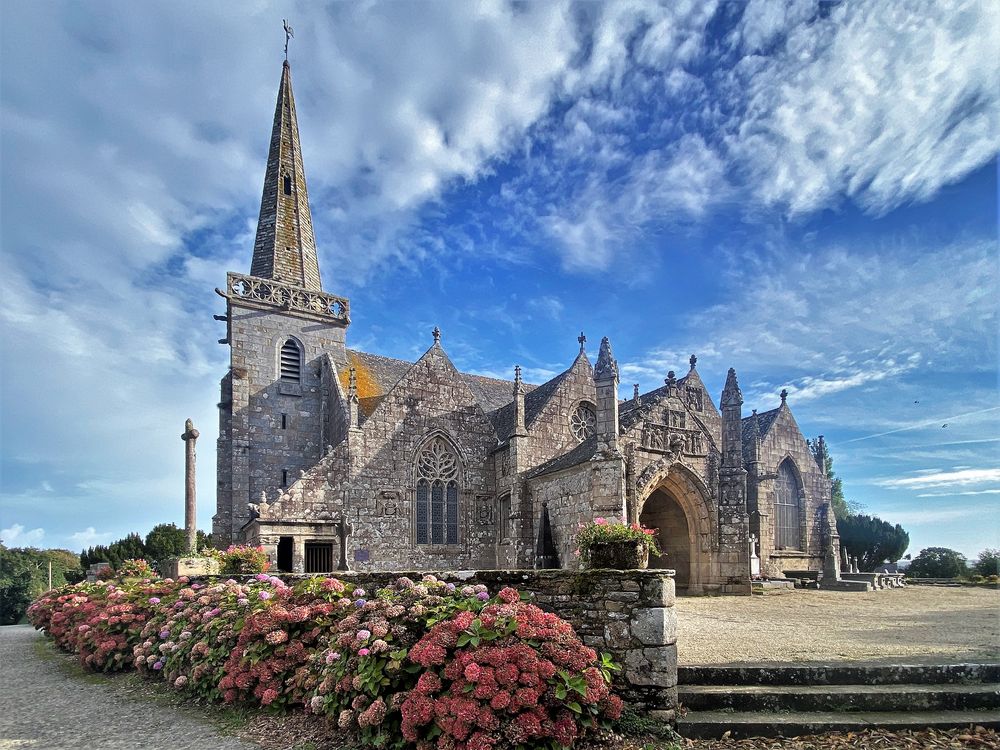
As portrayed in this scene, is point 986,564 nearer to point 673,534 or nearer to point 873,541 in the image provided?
point 873,541

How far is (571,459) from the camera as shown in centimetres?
1822

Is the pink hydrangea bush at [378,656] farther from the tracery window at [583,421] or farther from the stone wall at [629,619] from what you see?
A: the tracery window at [583,421]

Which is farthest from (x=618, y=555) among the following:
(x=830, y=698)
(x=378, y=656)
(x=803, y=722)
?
(x=378, y=656)

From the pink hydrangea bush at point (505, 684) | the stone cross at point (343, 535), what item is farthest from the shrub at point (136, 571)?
the pink hydrangea bush at point (505, 684)

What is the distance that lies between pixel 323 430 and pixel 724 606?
16295 mm

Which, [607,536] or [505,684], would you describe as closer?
[505,684]

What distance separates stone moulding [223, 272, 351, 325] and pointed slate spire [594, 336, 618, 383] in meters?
13.0

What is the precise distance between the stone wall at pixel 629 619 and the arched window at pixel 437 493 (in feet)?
46.7

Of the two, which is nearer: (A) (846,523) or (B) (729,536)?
(B) (729,536)

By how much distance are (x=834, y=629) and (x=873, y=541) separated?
33.5 meters

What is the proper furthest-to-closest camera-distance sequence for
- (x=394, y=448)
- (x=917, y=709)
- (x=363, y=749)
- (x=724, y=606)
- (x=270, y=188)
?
(x=270, y=188), (x=394, y=448), (x=724, y=606), (x=917, y=709), (x=363, y=749)

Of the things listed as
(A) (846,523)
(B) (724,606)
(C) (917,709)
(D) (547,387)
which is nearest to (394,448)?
(D) (547,387)

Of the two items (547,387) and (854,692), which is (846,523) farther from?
(854,692)

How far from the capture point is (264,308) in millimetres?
24656
